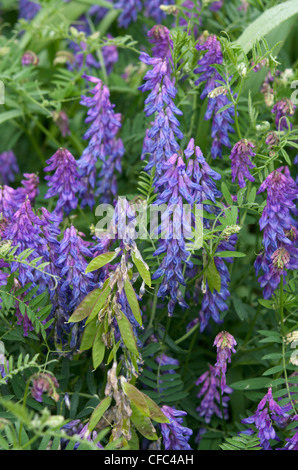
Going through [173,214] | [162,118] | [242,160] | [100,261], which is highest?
[162,118]

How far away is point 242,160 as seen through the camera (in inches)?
62.9

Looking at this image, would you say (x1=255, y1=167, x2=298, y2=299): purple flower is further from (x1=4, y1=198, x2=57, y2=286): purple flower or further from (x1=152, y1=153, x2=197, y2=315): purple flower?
(x1=4, y1=198, x2=57, y2=286): purple flower

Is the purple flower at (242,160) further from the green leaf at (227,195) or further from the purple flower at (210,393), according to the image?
the purple flower at (210,393)

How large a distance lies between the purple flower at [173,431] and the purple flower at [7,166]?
53.1 inches

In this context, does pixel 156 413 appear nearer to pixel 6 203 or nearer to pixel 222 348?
pixel 222 348

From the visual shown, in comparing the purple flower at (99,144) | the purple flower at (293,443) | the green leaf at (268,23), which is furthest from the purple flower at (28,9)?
the purple flower at (293,443)

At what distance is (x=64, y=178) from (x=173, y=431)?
74cm

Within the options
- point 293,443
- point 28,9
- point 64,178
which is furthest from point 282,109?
point 28,9

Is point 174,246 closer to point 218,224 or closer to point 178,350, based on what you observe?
point 218,224

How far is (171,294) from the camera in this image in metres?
1.56

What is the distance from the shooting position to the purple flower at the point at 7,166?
2541 millimetres

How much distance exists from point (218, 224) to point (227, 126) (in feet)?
0.96
